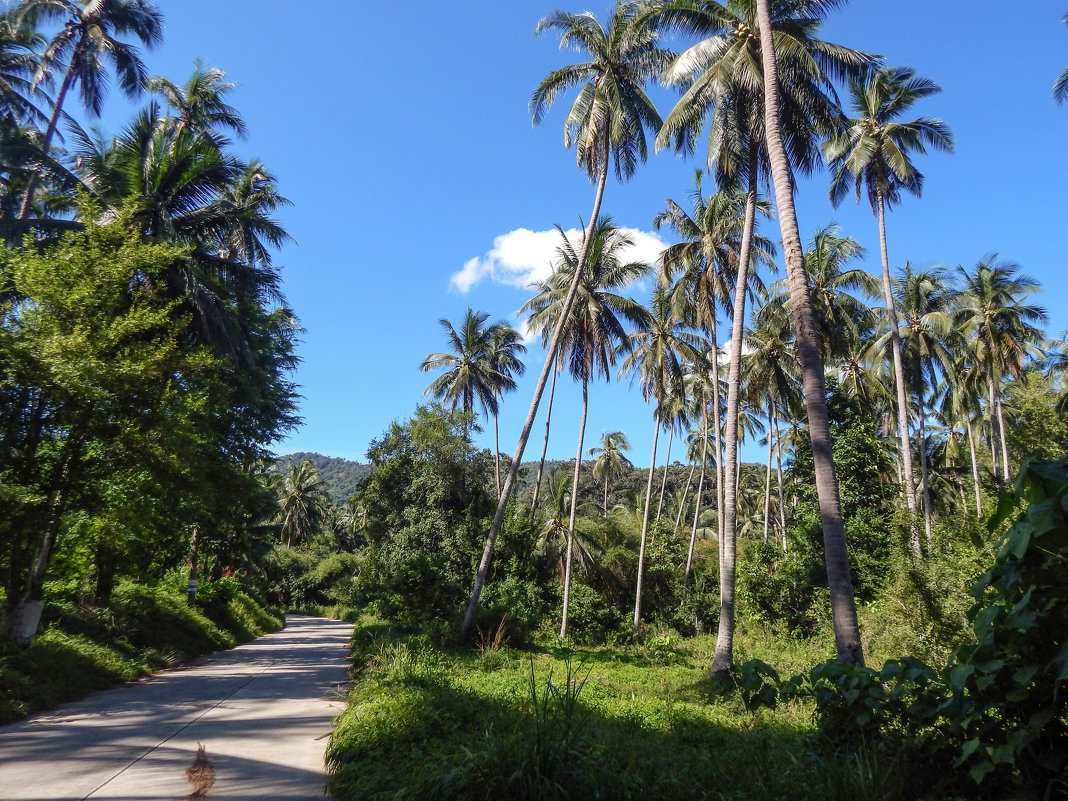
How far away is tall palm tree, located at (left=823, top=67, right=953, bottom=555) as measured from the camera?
20.5m

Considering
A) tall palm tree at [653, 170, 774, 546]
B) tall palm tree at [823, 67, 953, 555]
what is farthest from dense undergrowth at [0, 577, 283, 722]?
tall palm tree at [823, 67, 953, 555]

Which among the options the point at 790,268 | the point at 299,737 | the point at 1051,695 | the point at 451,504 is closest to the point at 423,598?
the point at 451,504

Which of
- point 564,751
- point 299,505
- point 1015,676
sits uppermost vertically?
point 299,505

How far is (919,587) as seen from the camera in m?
13.0

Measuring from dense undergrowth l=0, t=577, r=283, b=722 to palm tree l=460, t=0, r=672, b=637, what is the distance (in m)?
7.68

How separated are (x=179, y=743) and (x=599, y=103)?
57.4 feet

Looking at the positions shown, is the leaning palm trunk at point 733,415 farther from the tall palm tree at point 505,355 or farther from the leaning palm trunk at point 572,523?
the tall palm tree at point 505,355

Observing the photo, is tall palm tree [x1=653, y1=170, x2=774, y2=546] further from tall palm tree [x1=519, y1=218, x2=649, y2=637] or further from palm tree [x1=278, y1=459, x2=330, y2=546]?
palm tree [x1=278, y1=459, x2=330, y2=546]

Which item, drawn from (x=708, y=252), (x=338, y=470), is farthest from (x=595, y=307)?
(x=338, y=470)

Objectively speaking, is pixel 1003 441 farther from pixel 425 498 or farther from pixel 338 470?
pixel 338 470

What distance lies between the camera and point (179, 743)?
647 cm

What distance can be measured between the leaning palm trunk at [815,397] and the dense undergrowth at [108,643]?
1100 cm

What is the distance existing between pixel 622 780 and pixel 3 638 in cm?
1021

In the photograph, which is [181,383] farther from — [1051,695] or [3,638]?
[1051,695]
